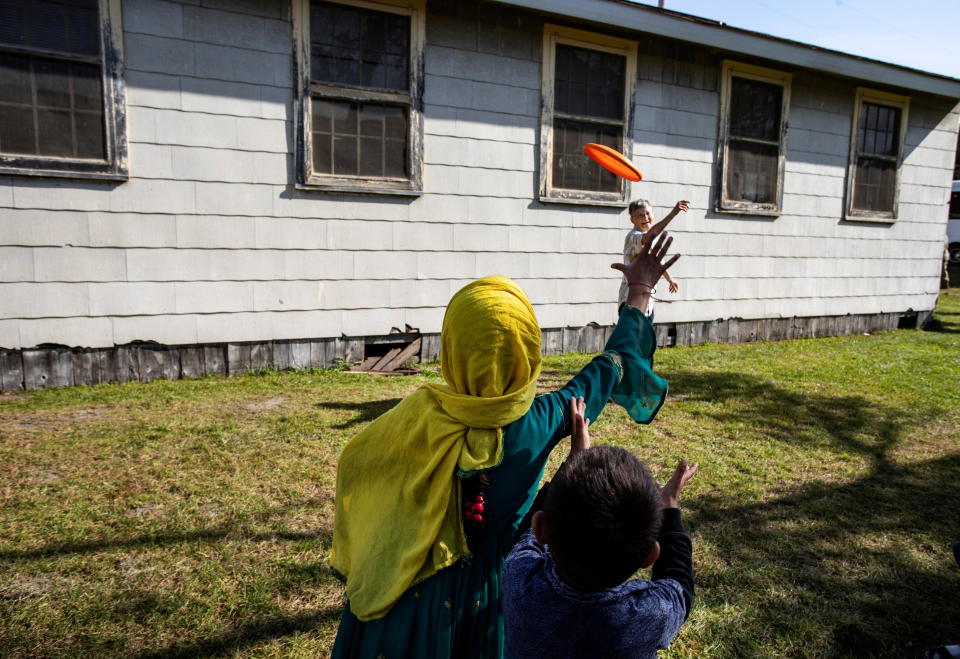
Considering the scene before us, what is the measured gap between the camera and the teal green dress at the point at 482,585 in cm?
150

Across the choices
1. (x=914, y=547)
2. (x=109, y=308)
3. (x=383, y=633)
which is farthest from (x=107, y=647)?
(x=109, y=308)

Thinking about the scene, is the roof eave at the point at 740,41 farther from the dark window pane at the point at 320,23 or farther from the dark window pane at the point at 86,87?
the dark window pane at the point at 86,87

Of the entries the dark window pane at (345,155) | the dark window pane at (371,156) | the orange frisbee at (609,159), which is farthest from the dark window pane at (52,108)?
the orange frisbee at (609,159)

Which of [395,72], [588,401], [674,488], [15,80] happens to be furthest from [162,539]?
[395,72]

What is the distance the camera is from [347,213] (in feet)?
21.0

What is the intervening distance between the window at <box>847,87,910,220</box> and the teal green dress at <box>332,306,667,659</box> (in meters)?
10.1

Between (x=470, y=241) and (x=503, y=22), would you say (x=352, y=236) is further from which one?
(x=503, y=22)

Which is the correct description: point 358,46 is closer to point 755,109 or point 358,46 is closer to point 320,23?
point 320,23

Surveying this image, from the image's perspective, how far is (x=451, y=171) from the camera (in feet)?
22.4

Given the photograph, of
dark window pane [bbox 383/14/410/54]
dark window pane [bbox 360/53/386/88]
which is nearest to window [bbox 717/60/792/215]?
dark window pane [bbox 383/14/410/54]

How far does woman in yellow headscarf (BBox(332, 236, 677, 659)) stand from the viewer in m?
1.39

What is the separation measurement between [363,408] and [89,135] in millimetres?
3382

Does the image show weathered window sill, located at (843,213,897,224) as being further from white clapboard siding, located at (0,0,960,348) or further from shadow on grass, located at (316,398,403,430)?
shadow on grass, located at (316,398,403,430)

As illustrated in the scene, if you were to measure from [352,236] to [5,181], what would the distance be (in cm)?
293
